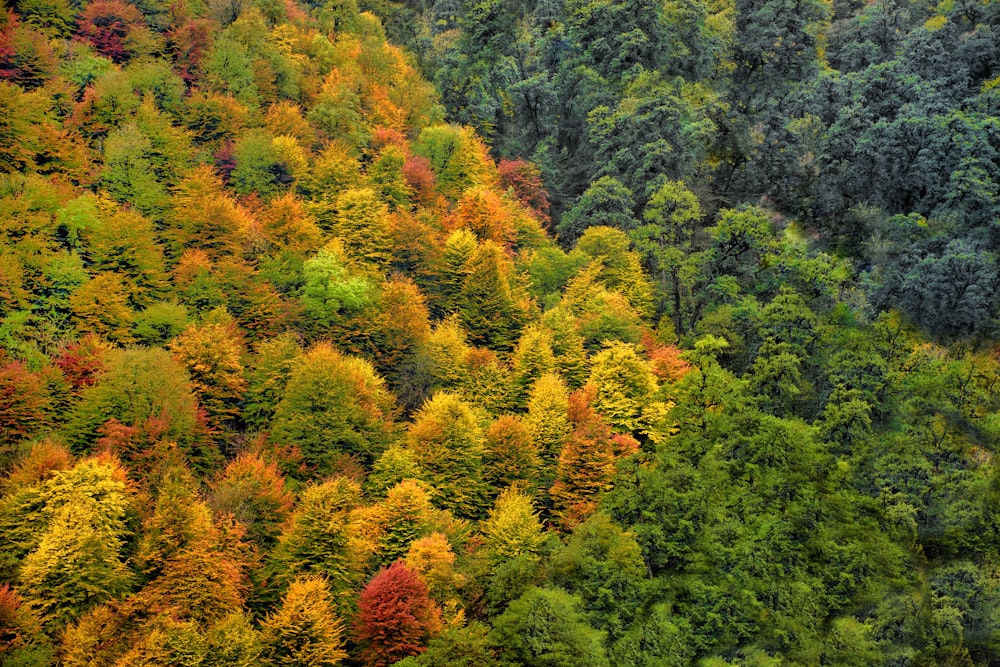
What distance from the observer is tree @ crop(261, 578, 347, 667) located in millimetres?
45156

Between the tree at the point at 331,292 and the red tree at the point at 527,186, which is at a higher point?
the red tree at the point at 527,186

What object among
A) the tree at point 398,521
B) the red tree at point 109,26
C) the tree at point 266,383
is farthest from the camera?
the red tree at point 109,26

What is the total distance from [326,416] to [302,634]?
16.6 meters

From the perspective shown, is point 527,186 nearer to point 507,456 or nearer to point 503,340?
point 503,340

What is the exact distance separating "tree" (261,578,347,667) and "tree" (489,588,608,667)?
8422 millimetres

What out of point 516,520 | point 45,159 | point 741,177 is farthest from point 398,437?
point 741,177

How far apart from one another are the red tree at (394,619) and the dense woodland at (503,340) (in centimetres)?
22

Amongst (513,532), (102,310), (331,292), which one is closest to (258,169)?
(331,292)

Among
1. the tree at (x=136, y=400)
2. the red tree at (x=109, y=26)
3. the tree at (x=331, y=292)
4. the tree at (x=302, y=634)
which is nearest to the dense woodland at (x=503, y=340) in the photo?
the tree at (x=302, y=634)

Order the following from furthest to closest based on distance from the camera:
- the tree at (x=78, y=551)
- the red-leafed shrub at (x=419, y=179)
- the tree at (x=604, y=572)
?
the red-leafed shrub at (x=419, y=179) → the tree at (x=604, y=572) → the tree at (x=78, y=551)

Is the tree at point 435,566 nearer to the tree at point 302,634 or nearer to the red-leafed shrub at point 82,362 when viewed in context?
the tree at point 302,634

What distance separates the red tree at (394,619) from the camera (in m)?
46.2

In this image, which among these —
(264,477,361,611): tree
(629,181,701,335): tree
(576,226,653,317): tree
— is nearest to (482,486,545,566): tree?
(264,477,361,611): tree

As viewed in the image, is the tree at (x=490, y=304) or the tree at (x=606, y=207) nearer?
the tree at (x=490, y=304)
